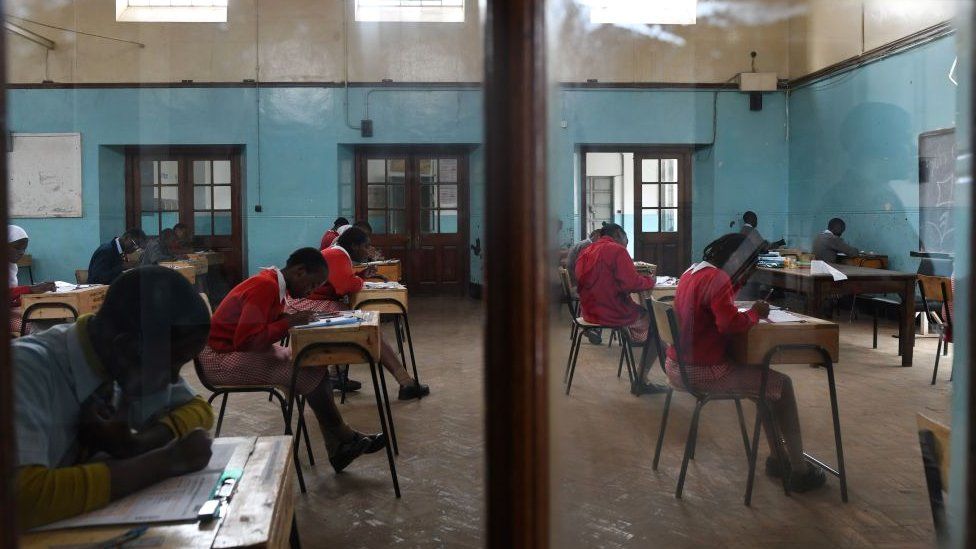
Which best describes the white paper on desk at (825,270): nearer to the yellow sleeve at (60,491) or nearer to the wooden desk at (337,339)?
the wooden desk at (337,339)

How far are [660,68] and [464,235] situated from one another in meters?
3.04

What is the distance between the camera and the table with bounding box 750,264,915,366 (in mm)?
Answer: 3602

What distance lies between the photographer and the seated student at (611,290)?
12.2 feet

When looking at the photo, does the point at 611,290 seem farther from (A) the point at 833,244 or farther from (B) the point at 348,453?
(A) the point at 833,244

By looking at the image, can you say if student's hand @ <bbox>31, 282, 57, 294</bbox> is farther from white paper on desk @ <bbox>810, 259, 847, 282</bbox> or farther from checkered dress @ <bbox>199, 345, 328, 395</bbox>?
white paper on desk @ <bbox>810, 259, 847, 282</bbox>

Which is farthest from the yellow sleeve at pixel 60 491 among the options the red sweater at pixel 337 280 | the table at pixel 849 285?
the table at pixel 849 285

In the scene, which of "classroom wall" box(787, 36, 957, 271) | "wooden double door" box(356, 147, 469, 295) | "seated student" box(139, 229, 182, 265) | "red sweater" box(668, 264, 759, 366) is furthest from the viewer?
"wooden double door" box(356, 147, 469, 295)

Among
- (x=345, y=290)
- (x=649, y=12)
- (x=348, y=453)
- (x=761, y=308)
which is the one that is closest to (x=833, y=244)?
(x=649, y=12)

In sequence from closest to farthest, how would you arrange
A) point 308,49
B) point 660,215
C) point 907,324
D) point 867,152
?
point 907,324 < point 867,152 < point 660,215 < point 308,49

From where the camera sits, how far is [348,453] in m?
2.92

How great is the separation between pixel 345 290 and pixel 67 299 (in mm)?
1654

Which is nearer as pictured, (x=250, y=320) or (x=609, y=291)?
(x=250, y=320)

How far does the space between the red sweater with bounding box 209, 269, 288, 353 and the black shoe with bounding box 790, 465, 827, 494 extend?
2.07 meters

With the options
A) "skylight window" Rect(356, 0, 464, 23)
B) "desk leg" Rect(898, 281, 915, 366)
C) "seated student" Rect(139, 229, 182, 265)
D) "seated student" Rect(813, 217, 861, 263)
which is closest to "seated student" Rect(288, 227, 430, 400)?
"seated student" Rect(139, 229, 182, 265)
